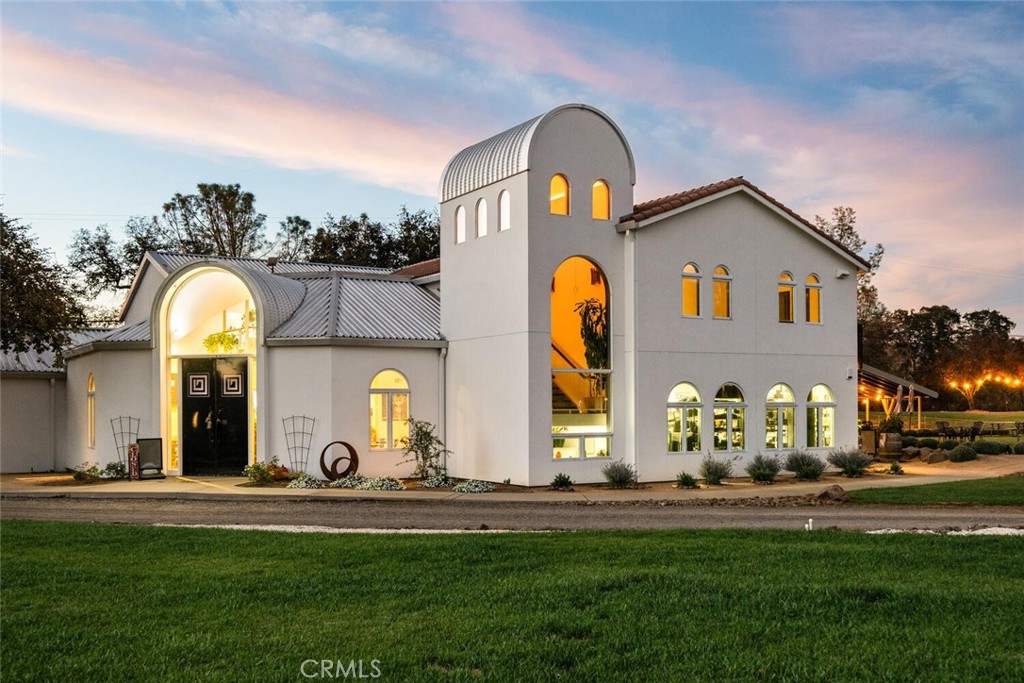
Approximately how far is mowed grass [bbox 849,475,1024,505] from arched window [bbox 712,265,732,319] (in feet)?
19.7

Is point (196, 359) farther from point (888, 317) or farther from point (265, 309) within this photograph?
point (888, 317)

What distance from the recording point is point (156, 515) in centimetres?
1642

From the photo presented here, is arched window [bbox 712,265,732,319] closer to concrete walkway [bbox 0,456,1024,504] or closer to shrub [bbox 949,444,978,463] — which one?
concrete walkway [bbox 0,456,1024,504]

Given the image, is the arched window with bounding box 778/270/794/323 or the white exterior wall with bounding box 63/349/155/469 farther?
the arched window with bounding box 778/270/794/323

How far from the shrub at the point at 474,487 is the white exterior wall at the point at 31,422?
13.8 meters

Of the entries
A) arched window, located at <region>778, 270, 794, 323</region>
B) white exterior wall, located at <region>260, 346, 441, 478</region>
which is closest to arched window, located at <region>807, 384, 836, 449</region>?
arched window, located at <region>778, 270, 794, 323</region>

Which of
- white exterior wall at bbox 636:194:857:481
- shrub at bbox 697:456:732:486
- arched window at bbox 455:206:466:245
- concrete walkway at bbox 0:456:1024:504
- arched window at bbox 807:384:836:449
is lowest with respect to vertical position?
concrete walkway at bbox 0:456:1024:504

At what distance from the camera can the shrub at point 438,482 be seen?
2205 cm

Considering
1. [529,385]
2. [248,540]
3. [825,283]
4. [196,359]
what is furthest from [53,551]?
[825,283]

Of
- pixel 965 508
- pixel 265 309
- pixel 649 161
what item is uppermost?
pixel 649 161

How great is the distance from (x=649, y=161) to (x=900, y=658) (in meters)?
20.1

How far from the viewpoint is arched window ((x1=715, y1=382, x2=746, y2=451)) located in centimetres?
2405

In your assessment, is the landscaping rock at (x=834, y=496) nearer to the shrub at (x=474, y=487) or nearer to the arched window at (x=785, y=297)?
the shrub at (x=474, y=487)

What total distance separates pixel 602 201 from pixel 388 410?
707cm
